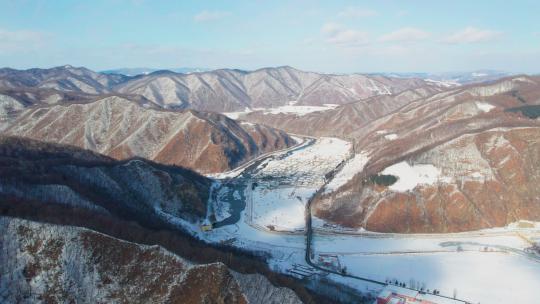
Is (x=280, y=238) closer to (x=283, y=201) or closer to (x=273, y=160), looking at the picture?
(x=283, y=201)

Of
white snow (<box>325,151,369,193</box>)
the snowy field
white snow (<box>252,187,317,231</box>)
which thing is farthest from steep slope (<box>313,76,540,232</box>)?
the snowy field

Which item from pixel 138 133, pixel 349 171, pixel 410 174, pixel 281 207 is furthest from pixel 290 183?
pixel 138 133

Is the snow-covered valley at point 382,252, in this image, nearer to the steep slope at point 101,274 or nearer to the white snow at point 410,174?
the white snow at point 410,174

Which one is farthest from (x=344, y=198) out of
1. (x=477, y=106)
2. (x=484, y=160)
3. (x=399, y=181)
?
(x=477, y=106)

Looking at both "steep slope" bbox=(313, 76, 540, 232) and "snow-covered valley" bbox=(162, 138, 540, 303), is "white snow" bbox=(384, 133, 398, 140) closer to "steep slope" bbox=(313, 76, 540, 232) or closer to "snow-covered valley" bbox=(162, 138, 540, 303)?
"steep slope" bbox=(313, 76, 540, 232)

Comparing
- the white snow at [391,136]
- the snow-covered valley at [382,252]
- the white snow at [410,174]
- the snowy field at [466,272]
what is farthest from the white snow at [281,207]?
the white snow at [391,136]

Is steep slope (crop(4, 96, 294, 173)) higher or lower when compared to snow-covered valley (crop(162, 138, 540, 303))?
higher

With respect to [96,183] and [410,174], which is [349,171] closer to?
[410,174]

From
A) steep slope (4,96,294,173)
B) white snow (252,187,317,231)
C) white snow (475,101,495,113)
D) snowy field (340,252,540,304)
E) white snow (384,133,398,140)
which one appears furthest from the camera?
white snow (384,133,398,140)
